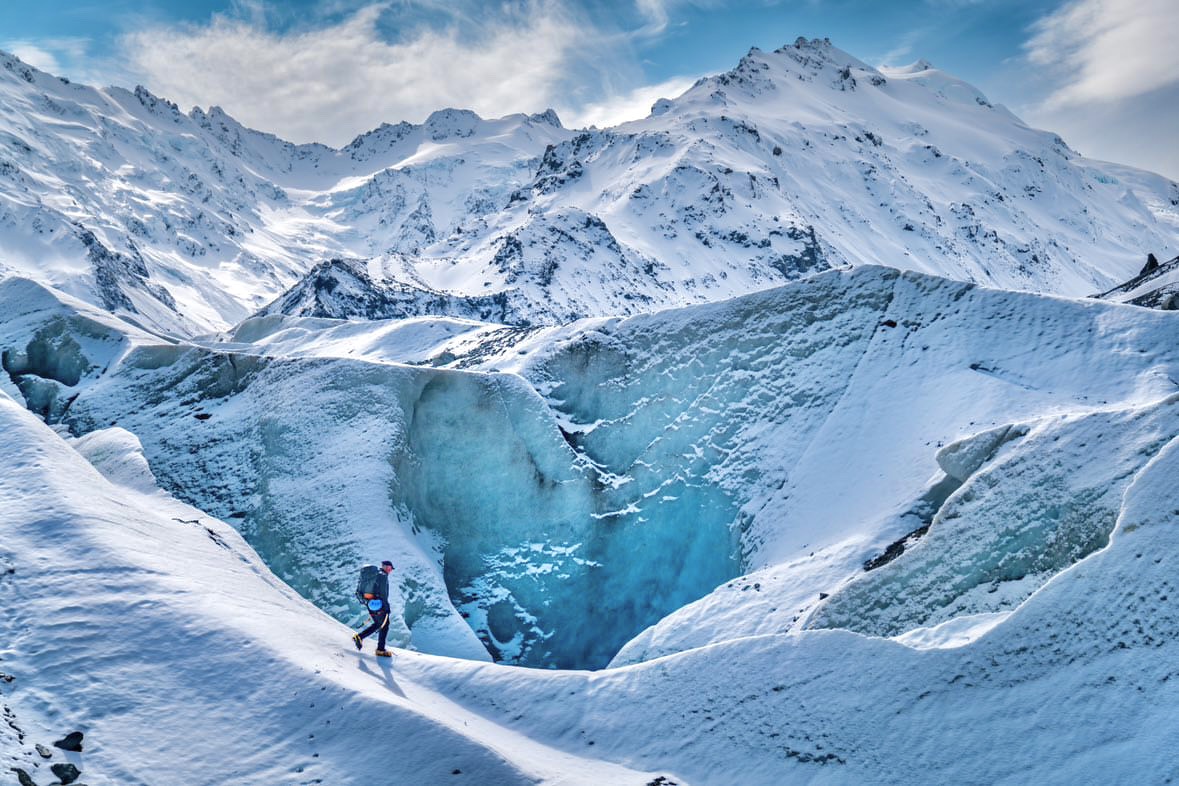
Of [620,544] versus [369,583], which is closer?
[369,583]

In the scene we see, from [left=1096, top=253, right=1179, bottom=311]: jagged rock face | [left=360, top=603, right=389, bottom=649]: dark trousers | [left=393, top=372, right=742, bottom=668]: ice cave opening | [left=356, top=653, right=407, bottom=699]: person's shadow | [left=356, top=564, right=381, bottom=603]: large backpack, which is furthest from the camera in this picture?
[left=393, top=372, right=742, bottom=668]: ice cave opening

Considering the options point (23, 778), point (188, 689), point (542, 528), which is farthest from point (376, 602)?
point (542, 528)

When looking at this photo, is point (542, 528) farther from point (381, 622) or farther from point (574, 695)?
point (574, 695)

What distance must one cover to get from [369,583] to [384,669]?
1.96 meters

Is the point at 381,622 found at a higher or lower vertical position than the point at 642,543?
lower

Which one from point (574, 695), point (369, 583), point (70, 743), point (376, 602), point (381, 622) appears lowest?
point (574, 695)

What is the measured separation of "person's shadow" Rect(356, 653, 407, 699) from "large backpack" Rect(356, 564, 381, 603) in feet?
3.96

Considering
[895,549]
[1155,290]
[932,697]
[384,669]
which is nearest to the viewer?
[932,697]

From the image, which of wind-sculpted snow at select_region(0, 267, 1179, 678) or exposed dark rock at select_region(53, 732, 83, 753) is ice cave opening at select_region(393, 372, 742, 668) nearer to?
wind-sculpted snow at select_region(0, 267, 1179, 678)

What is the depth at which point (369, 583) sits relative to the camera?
1738cm

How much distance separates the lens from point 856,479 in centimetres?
3056

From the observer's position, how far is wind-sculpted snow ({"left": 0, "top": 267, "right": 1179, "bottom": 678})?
91.0 feet

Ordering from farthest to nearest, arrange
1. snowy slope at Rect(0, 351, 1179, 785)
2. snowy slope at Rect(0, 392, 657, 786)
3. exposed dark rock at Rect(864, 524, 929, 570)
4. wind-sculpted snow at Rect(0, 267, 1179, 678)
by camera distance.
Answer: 1. wind-sculpted snow at Rect(0, 267, 1179, 678)
2. exposed dark rock at Rect(864, 524, 929, 570)
3. snowy slope at Rect(0, 351, 1179, 785)
4. snowy slope at Rect(0, 392, 657, 786)

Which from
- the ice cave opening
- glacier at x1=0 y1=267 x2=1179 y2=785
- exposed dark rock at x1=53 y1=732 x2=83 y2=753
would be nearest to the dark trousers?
glacier at x1=0 y1=267 x2=1179 y2=785
